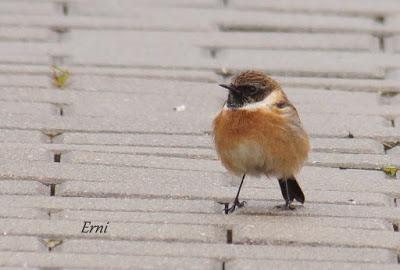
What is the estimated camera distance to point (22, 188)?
6934 mm

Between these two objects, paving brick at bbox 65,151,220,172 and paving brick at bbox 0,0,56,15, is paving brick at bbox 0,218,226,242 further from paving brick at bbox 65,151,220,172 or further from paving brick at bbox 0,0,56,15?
paving brick at bbox 0,0,56,15

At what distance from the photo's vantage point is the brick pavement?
6348 millimetres

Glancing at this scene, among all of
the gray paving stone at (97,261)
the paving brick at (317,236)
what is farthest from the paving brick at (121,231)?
the gray paving stone at (97,261)

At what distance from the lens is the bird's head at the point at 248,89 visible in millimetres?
7332

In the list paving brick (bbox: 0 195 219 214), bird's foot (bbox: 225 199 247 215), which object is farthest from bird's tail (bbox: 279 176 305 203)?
paving brick (bbox: 0 195 219 214)

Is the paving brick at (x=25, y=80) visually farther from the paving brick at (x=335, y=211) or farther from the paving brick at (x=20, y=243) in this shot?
the paving brick at (x=20, y=243)

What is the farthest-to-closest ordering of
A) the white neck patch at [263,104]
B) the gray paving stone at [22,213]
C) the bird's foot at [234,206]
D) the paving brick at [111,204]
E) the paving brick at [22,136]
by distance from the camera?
the paving brick at [22,136] < the white neck patch at [263,104] < the bird's foot at [234,206] < the paving brick at [111,204] < the gray paving stone at [22,213]

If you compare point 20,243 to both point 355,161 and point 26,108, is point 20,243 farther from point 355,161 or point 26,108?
point 355,161

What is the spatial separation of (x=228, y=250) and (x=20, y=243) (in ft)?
3.42

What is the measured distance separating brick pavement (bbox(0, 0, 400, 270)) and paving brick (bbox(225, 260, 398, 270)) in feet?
0.04

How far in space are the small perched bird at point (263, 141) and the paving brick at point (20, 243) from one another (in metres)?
1.27

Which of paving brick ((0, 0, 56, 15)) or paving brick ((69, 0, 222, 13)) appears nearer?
paving brick ((0, 0, 56, 15))

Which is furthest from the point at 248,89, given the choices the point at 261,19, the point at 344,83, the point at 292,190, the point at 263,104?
the point at 261,19

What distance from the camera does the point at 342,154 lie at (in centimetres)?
760
